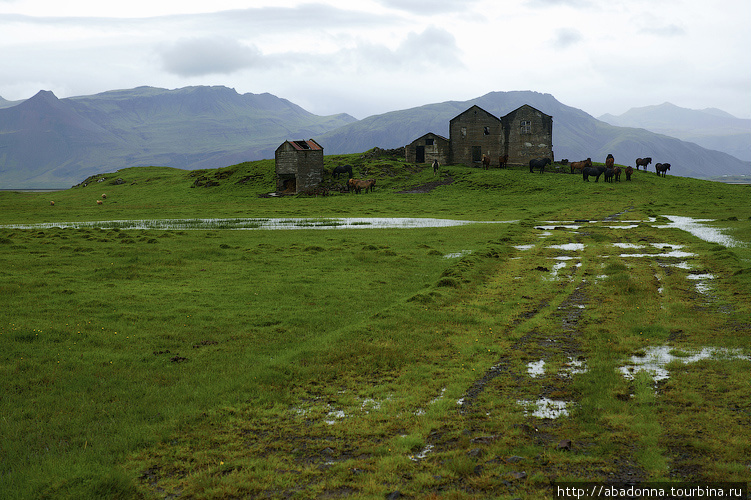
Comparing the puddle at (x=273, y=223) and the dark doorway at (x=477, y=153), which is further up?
the dark doorway at (x=477, y=153)

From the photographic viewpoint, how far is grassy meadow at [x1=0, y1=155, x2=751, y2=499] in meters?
8.30

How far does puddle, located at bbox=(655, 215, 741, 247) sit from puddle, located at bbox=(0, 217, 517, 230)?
13417 millimetres

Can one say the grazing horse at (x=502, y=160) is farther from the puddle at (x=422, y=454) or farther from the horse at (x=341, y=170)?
the puddle at (x=422, y=454)

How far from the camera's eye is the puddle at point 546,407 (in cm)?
1002

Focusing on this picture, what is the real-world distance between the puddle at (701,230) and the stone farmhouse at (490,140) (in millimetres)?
58764

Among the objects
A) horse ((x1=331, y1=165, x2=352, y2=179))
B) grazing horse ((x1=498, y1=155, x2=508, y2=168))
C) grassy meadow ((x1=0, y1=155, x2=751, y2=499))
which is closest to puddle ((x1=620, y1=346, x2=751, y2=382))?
grassy meadow ((x1=0, y1=155, x2=751, y2=499))

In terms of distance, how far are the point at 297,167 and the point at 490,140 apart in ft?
133

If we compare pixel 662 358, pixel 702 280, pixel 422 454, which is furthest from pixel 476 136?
pixel 422 454

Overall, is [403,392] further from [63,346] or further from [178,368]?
[63,346]

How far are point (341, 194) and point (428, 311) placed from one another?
68198mm

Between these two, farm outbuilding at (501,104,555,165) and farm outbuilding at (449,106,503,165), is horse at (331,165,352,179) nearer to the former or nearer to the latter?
farm outbuilding at (449,106,503,165)

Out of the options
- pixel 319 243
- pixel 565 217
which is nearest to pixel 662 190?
pixel 565 217

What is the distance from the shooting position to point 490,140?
106500 millimetres

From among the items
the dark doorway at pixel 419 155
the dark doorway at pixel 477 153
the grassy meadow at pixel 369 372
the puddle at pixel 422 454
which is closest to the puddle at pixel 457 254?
the grassy meadow at pixel 369 372
